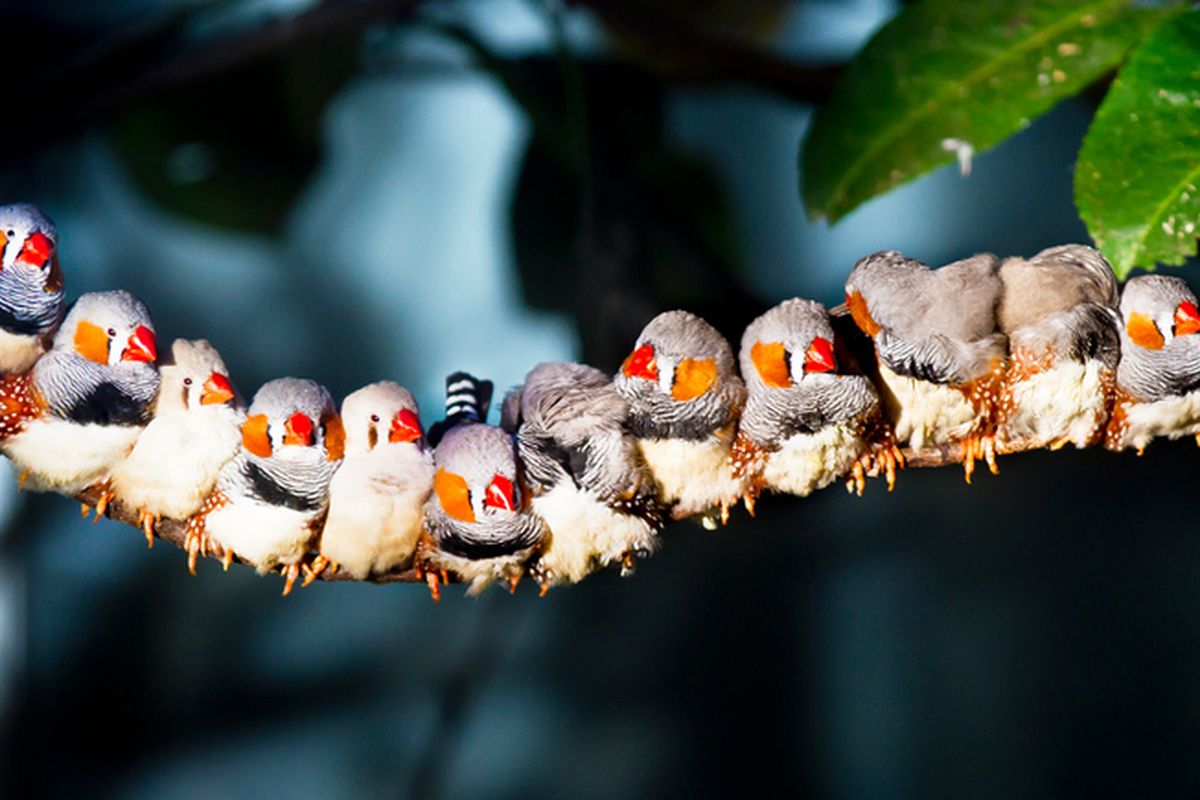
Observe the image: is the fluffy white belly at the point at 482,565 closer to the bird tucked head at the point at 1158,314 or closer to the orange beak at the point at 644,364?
the orange beak at the point at 644,364

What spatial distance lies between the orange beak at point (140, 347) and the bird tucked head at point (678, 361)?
0.22m

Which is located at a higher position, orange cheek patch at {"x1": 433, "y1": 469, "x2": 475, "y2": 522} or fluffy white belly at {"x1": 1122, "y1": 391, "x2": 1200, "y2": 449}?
fluffy white belly at {"x1": 1122, "y1": 391, "x2": 1200, "y2": 449}

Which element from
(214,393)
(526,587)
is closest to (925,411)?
(214,393)

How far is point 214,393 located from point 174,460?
0.04 m

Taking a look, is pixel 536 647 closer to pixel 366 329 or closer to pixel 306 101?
pixel 366 329

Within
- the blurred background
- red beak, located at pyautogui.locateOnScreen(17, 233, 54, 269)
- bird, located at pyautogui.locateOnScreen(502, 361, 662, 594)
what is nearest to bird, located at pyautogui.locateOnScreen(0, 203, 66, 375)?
red beak, located at pyautogui.locateOnScreen(17, 233, 54, 269)

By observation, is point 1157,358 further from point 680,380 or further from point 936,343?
point 680,380

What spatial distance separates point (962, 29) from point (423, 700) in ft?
3.08

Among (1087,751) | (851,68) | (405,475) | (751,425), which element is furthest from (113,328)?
(1087,751)

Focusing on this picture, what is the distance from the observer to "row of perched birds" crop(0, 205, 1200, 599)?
0.47m

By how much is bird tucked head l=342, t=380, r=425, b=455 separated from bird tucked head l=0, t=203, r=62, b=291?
0.14m

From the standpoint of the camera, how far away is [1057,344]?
515 millimetres

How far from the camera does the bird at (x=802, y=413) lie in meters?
0.49

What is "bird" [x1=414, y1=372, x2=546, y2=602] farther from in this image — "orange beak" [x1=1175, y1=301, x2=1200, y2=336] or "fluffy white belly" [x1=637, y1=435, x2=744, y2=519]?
"orange beak" [x1=1175, y1=301, x2=1200, y2=336]
